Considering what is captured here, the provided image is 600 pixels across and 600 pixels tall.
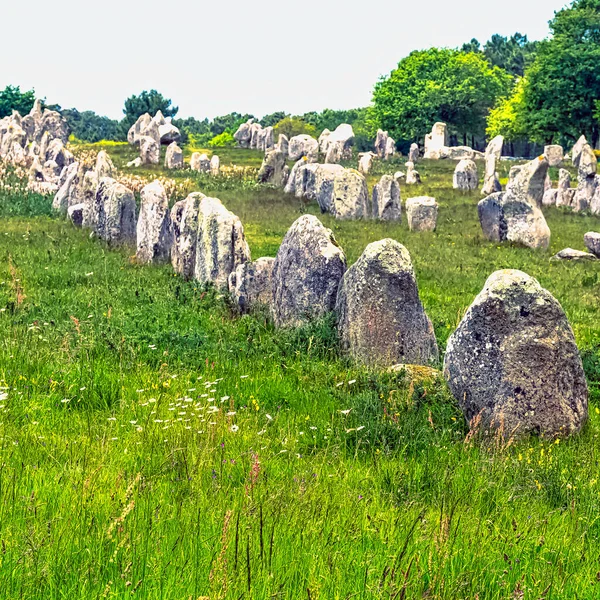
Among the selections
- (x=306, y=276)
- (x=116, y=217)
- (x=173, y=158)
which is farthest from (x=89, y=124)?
(x=306, y=276)

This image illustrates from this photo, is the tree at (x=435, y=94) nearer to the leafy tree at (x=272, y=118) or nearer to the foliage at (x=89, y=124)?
the leafy tree at (x=272, y=118)

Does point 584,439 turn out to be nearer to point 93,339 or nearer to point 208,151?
point 93,339

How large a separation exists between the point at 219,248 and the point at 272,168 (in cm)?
3126

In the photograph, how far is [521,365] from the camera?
7.46 m

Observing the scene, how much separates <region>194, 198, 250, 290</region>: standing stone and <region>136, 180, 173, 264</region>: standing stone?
3.17 metres

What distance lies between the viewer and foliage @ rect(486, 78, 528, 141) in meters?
68.8

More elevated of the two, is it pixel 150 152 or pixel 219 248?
pixel 150 152

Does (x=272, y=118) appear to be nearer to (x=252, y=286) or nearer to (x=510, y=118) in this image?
(x=510, y=118)

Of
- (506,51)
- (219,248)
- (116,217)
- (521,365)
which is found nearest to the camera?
(521,365)

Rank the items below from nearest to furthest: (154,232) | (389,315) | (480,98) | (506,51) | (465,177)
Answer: (389,315) < (154,232) < (465,177) < (480,98) < (506,51)

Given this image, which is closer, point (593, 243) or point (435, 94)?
point (593, 243)

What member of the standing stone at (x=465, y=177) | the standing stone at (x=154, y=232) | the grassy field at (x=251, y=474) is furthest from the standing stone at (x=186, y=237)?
the standing stone at (x=465, y=177)

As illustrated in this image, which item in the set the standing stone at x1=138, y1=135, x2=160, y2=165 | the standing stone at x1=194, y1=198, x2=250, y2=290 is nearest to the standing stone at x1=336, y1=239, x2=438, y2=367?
the standing stone at x1=194, y1=198, x2=250, y2=290

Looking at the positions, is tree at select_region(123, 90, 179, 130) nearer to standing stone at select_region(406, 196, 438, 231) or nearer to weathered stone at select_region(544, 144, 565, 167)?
weathered stone at select_region(544, 144, 565, 167)
